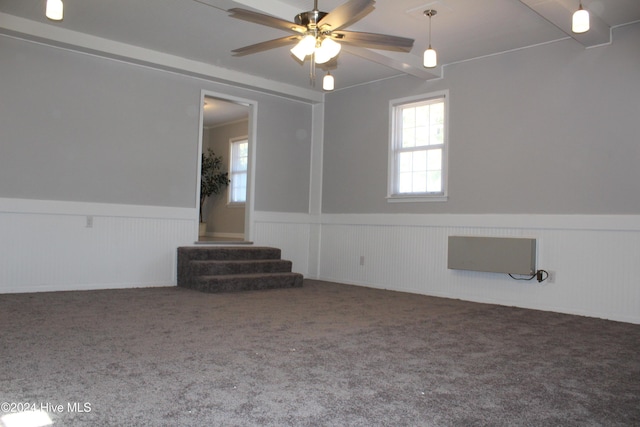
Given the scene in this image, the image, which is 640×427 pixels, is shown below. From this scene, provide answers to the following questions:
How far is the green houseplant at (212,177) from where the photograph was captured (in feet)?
32.8

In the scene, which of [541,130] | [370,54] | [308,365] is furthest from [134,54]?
[541,130]

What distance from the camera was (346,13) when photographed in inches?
124

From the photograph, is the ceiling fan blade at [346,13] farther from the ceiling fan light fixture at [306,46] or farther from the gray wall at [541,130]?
the gray wall at [541,130]

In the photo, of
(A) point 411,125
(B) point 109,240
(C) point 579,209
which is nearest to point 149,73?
(B) point 109,240

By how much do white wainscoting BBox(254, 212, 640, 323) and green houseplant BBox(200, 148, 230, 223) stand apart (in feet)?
10.2

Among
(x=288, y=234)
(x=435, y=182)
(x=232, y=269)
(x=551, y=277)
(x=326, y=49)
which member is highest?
(x=326, y=49)

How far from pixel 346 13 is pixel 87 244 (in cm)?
405

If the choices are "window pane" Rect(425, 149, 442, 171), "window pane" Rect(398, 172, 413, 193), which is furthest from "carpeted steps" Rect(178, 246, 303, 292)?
"window pane" Rect(425, 149, 442, 171)

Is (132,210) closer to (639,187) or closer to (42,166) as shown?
(42,166)

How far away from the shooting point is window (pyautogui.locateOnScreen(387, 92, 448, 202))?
20.2ft

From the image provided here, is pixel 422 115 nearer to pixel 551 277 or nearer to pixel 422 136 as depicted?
pixel 422 136

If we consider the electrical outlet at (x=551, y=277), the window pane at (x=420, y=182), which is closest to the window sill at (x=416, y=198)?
the window pane at (x=420, y=182)

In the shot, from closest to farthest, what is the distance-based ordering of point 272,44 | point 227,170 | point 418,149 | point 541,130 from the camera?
point 272,44
point 541,130
point 418,149
point 227,170

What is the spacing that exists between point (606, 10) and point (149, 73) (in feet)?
15.8
